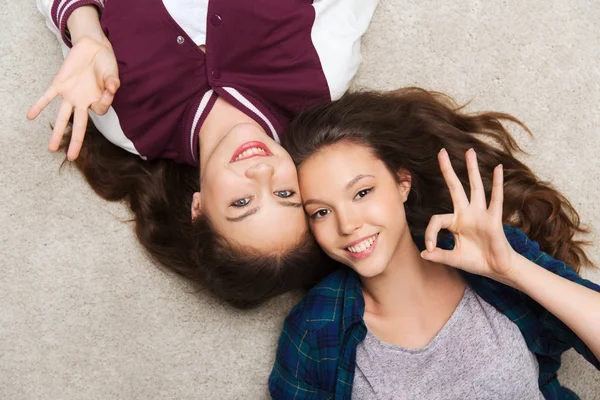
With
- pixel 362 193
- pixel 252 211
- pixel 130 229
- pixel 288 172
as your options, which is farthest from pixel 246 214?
pixel 130 229

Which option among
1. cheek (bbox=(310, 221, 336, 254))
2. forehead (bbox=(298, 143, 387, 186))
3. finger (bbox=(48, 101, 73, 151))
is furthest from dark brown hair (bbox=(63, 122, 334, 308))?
finger (bbox=(48, 101, 73, 151))

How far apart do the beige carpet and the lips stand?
1.58 ft

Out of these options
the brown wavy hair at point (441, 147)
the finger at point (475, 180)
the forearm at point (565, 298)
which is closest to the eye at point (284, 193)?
the brown wavy hair at point (441, 147)

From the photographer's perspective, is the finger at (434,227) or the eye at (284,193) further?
the eye at (284,193)

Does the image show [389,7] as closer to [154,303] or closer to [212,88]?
[212,88]

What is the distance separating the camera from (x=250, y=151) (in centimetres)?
123

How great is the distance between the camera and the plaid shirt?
129cm

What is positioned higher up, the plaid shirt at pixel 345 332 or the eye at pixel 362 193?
the eye at pixel 362 193

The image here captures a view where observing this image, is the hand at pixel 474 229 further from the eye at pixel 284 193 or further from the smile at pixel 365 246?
the eye at pixel 284 193

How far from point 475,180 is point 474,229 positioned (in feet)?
0.33

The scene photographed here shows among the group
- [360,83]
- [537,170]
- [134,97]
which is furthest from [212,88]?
[537,170]

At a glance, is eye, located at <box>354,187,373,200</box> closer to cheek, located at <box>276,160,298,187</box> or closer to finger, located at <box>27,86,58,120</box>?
cheek, located at <box>276,160,298,187</box>

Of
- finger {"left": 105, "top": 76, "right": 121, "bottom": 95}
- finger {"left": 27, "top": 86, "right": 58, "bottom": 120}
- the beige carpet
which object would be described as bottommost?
the beige carpet

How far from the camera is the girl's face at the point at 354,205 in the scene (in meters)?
1.20
